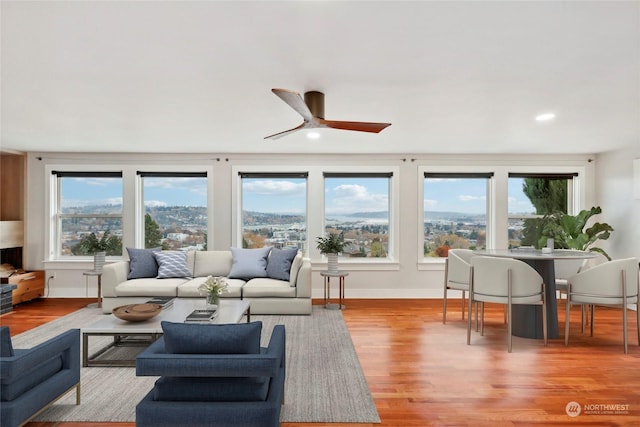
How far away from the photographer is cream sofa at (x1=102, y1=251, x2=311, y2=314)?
17.6 ft

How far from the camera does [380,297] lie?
670 centimetres

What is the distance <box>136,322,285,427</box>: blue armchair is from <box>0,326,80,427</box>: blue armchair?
0.82 meters

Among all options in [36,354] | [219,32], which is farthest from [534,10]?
[36,354]

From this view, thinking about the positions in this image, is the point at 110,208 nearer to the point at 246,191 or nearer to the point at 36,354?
the point at 246,191

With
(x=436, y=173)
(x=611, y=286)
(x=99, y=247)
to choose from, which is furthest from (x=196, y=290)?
(x=611, y=286)

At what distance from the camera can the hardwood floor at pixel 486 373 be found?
9.09ft

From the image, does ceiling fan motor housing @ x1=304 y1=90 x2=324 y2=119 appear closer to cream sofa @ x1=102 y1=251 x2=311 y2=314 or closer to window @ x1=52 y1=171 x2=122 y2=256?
cream sofa @ x1=102 y1=251 x2=311 y2=314

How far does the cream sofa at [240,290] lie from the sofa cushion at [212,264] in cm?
43

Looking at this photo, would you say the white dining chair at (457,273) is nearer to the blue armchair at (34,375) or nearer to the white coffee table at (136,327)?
the white coffee table at (136,327)

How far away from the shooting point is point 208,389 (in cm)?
207

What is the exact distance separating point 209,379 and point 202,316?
1.91 m

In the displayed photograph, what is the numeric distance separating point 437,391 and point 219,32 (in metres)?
2.96

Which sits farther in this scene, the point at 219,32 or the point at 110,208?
the point at 110,208

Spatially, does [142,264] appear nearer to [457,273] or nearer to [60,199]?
[60,199]
